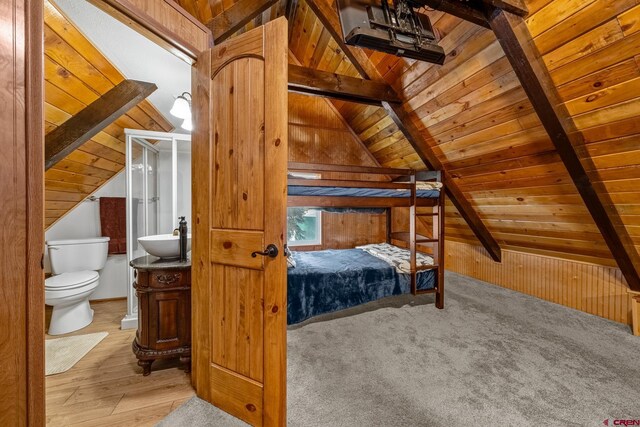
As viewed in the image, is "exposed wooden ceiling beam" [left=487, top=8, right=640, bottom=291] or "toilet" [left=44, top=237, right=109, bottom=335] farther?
"toilet" [left=44, top=237, right=109, bottom=335]

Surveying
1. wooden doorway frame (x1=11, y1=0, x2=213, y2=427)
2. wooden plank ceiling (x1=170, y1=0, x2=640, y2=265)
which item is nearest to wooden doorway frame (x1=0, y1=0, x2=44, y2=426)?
wooden doorway frame (x1=11, y1=0, x2=213, y2=427)

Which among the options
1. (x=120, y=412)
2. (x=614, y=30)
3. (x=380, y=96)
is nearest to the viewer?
(x=614, y=30)

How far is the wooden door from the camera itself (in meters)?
1.23

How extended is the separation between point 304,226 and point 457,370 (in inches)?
106

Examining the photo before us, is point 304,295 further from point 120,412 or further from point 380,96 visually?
point 380,96

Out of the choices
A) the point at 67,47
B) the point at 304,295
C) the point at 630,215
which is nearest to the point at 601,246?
the point at 630,215

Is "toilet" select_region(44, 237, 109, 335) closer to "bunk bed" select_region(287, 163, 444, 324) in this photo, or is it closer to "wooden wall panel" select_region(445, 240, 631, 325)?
"bunk bed" select_region(287, 163, 444, 324)

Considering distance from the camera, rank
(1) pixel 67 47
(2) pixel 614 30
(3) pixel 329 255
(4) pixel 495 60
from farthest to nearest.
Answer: (3) pixel 329 255 < (4) pixel 495 60 < (1) pixel 67 47 < (2) pixel 614 30

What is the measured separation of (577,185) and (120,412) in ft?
11.1

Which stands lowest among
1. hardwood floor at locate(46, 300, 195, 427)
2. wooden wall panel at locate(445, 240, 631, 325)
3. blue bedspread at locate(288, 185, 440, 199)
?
hardwood floor at locate(46, 300, 195, 427)

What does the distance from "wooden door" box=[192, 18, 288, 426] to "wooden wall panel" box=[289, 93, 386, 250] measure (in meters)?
2.36

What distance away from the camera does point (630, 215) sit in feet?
6.12

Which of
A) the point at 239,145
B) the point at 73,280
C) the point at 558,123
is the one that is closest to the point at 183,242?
the point at 239,145

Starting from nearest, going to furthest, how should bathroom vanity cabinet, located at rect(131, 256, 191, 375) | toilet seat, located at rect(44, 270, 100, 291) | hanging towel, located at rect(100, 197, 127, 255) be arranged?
bathroom vanity cabinet, located at rect(131, 256, 191, 375) → toilet seat, located at rect(44, 270, 100, 291) → hanging towel, located at rect(100, 197, 127, 255)
